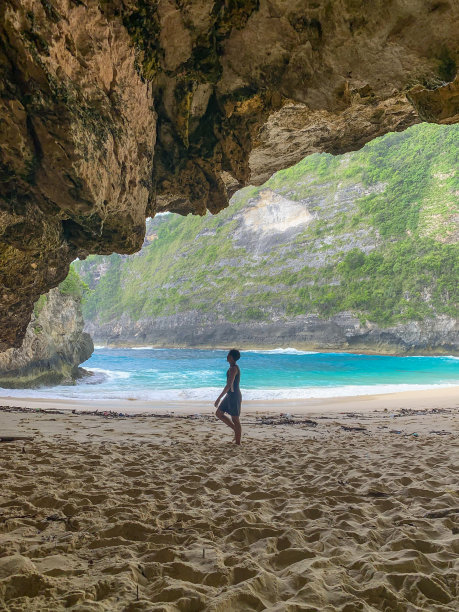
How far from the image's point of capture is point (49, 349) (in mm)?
19250

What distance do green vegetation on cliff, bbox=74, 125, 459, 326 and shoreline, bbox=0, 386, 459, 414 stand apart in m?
37.7

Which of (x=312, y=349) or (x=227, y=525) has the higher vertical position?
(x=312, y=349)

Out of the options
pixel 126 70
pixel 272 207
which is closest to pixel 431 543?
pixel 126 70

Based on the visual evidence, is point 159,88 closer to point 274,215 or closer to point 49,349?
point 49,349

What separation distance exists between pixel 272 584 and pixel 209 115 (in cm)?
726

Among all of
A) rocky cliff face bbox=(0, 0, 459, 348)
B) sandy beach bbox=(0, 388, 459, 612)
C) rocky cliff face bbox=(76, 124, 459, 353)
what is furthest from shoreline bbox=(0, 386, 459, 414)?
rocky cliff face bbox=(76, 124, 459, 353)

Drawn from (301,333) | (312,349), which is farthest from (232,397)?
(301,333)

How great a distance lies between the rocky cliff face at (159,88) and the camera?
12.5 ft

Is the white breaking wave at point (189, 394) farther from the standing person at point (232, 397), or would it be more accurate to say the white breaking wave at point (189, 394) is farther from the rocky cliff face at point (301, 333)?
the rocky cliff face at point (301, 333)

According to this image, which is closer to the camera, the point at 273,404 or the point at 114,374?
the point at 273,404

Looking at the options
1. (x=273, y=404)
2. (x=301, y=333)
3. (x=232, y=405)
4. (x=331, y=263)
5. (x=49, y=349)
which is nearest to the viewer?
(x=232, y=405)

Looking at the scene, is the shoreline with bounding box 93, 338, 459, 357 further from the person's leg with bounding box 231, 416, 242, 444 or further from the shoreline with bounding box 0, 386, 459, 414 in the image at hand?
the person's leg with bounding box 231, 416, 242, 444

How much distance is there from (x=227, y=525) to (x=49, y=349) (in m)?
18.9

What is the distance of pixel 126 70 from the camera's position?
4832mm
